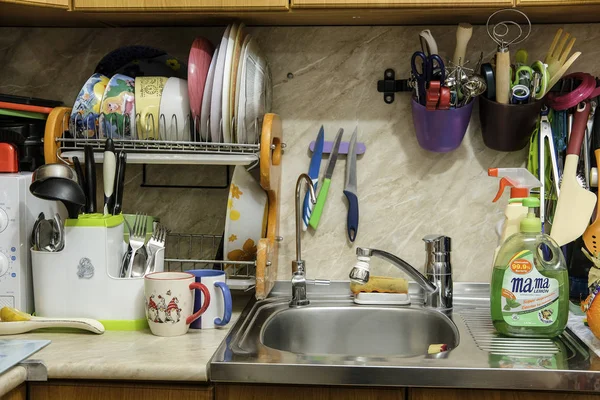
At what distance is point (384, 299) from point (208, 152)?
56 cm

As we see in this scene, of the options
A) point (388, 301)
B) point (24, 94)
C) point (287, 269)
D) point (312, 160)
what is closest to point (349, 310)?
point (388, 301)

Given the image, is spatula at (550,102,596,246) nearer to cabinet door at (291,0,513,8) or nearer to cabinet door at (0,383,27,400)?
cabinet door at (291,0,513,8)

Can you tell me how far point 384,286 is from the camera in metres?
1.76

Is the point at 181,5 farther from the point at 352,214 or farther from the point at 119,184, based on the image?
the point at 352,214

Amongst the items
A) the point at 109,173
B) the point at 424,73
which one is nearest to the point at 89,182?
the point at 109,173

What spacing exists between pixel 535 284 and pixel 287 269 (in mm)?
690

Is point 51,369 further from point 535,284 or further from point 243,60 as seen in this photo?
point 535,284

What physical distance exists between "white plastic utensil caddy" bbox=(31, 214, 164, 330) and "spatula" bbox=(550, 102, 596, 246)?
983mm

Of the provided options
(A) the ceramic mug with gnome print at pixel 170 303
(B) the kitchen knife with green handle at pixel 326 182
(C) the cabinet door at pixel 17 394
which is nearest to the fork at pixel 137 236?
(A) the ceramic mug with gnome print at pixel 170 303

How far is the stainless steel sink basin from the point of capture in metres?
1.67

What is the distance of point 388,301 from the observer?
5.68 ft

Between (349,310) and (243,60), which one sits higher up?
(243,60)

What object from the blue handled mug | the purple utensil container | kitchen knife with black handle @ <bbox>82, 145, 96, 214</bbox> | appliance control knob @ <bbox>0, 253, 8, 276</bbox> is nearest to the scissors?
the purple utensil container

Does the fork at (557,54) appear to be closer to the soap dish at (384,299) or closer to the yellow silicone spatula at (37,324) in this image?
the soap dish at (384,299)
